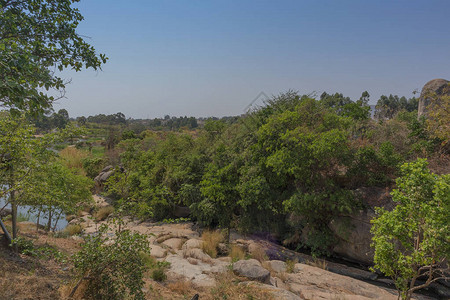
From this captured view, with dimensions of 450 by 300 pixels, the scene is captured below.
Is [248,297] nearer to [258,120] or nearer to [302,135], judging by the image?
[302,135]

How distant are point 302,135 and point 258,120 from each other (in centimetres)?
404

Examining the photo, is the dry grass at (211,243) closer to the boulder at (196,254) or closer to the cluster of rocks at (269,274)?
the cluster of rocks at (269,274)

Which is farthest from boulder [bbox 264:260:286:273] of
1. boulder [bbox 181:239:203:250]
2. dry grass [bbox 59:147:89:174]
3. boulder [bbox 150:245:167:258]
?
dry grass [bbox 59:147:89:174]

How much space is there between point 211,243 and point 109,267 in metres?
7.15

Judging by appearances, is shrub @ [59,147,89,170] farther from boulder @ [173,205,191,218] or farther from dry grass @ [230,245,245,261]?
dry grass @ [230,245,245,261]

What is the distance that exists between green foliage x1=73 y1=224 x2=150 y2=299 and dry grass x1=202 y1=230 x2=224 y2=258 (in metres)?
6.50

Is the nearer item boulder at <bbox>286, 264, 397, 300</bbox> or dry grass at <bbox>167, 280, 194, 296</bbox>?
dry grass at <bbox>167, 280, 194, 296</bbox>

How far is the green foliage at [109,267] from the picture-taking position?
3.75m

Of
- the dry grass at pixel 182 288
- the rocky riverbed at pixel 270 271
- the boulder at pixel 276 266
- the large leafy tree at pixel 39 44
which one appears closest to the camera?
the large leafy tree at pixel 39 44

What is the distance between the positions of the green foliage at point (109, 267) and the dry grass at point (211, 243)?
6502 millimetres

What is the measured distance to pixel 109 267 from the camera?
391cm

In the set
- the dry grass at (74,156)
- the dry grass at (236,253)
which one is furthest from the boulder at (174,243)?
the dry grass at (74,156)

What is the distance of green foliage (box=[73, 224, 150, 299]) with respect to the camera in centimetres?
375

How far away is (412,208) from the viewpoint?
4.74m
